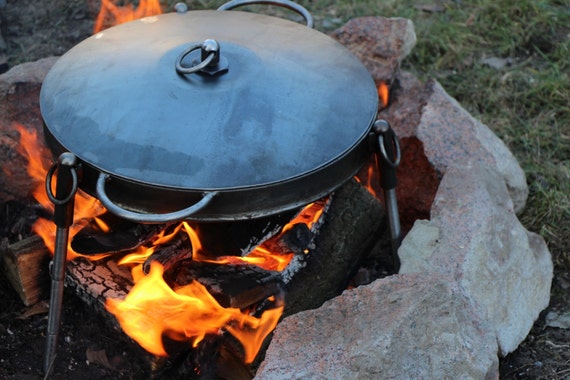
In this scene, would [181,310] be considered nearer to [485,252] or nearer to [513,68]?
[485,252]

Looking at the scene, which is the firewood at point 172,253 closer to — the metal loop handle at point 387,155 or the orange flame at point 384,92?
the metal loop handle at point 387,155

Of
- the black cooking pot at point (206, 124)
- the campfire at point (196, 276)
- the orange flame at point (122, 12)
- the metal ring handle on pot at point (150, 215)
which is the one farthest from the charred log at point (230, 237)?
the orange flame at point (122, 12)

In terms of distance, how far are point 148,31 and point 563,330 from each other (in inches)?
63.9

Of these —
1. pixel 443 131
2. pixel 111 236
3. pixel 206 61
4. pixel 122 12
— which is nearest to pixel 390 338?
pixel 206 61

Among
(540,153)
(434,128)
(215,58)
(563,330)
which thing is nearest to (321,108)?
(215,58)

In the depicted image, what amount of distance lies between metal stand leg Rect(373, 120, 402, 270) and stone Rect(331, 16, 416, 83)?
726 mm

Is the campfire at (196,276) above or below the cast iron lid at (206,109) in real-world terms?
below

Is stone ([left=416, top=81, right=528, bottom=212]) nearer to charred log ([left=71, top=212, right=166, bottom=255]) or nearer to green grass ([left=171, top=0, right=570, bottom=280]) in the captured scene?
green grass ([left=171, top=0, right=570, bottom=280])

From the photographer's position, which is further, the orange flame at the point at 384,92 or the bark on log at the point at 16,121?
the orange flame at the point at 384,92

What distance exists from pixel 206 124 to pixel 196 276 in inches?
21.5

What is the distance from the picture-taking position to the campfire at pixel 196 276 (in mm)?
2053

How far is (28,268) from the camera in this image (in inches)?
90.4

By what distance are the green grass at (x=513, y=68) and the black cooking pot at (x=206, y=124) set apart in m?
1.27

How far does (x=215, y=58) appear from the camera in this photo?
1.78 metres
